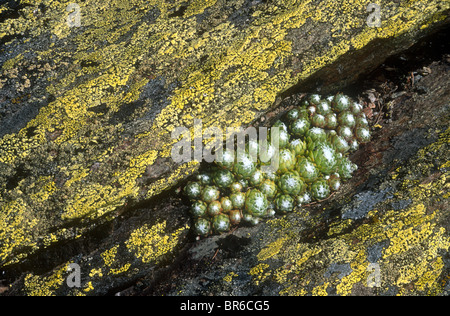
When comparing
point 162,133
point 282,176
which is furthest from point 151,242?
point 282,176

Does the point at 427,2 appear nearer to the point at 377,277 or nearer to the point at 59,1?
the point at 377,277

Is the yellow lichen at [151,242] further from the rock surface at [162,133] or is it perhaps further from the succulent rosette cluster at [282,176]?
the succulent rosette cluster at [282,176]

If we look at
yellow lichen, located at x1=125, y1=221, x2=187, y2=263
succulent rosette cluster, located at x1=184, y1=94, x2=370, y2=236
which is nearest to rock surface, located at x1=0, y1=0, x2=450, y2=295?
yellow lichen, located at x1=125, y1=221, x2=187, y2=263

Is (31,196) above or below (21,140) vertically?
below

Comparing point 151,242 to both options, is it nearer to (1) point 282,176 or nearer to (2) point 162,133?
(2) point 162,133

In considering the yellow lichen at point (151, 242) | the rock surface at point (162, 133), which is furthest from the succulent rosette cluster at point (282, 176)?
the yellow lichen at point (151, 242)

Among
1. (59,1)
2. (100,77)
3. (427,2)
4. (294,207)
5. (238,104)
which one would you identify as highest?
(59,1)
